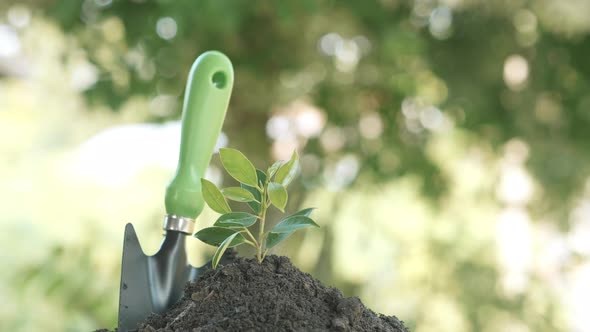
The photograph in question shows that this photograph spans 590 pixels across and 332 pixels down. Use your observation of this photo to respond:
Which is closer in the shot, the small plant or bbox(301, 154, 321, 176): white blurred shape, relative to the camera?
the small plant

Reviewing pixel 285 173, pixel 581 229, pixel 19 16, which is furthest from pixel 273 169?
pixel 581 229

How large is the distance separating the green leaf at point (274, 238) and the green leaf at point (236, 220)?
23mm

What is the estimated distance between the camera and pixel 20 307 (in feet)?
6.26

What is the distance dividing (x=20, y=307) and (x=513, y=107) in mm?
1509

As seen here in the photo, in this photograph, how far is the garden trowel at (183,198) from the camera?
52 cm

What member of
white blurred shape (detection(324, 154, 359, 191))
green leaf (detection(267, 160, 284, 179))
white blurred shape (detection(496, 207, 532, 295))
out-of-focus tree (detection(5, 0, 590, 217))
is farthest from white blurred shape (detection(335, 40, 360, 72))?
green leaf (detection(267, 160, 284, 179))

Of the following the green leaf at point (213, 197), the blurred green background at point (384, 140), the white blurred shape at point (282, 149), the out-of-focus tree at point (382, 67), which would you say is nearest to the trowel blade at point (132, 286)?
the green leaf at point (213, 197)

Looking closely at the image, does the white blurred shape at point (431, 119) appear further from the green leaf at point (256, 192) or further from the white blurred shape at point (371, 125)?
the green leaf at point (256, 192)

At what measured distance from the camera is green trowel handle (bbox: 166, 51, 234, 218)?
52cm

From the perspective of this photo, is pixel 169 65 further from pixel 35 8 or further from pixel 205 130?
A: pixel 205 130

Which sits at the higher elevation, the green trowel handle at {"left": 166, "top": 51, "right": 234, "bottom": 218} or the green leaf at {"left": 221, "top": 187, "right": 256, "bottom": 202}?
the green trowel handle at {"left": 166, "top": 51, "right": 234, "bottom": 218}

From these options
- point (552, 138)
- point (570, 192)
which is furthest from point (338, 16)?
point (570, 192)

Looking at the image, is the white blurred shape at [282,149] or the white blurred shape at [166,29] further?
the white blurred shape at [282,149]

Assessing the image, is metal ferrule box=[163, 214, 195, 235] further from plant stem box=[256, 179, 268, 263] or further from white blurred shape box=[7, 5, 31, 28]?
white blurred shape box=[7, 5, 31, 28]
